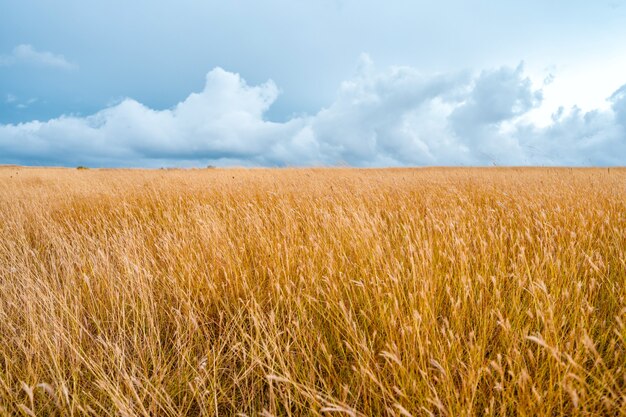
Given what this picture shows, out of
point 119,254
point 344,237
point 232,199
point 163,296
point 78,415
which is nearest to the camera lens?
point 78,415

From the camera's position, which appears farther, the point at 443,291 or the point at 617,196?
the point at 617,196

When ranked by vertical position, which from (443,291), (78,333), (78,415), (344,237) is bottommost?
(78,415)

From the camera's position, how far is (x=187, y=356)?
5.51 ft

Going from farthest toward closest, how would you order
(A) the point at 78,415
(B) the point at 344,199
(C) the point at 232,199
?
(C) the point at 232,199 < (B) the point at 344,199 < (A) the point at 78,415

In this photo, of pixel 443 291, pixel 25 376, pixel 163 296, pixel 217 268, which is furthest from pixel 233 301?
pixel 443 291

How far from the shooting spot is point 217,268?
2.34 m

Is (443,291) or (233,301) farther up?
(443,291)

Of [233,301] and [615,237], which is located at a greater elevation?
[615,237]

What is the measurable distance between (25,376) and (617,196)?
604 cm

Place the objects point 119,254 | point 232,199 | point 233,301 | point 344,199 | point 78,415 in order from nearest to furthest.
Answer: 1. point 78,415
2. point 233,301
3. point 119,254
4. point 344,199
5. point 232,199

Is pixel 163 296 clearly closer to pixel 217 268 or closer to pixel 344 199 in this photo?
pixel 217 268

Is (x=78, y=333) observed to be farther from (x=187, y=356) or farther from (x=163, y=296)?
(x=187, y=356)

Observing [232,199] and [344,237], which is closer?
[344,237]

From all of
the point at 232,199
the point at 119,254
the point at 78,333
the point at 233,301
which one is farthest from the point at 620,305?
the point at 232,199
